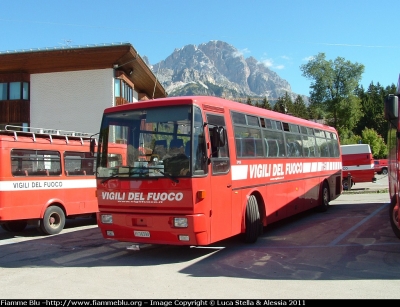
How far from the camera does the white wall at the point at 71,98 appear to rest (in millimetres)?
27125

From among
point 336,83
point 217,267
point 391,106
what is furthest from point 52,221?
point 336,83

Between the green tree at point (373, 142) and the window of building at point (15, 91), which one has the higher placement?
the window of building at point (15, 91)

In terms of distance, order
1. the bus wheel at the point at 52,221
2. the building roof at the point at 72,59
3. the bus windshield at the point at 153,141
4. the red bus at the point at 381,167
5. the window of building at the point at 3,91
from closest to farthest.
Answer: the bus windshield at the point at 153,141
the bus wheel at the point at 52,221
the building roof at the point at 72,59
the window of building at the point at 3,91
the red bus at the point at 381,167

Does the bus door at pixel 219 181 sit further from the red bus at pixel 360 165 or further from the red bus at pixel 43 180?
the red bus at pixel 360 165

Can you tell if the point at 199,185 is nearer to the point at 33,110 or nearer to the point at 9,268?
the point at 9,268

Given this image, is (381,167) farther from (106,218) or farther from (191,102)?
(106,218)

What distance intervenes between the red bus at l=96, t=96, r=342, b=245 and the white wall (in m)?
18.7

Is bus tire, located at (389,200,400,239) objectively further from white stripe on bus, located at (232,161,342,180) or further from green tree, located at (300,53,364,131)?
green tree, located at (300,53,364,131)

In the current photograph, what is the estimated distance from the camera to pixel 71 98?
2777 centimetres

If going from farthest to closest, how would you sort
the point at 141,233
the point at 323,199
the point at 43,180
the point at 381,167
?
the point at 381,167 < the point at 323,199 < the point at 43,180 < the point at 141,233

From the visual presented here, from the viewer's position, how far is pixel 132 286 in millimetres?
6305

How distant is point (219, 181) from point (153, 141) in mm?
1492

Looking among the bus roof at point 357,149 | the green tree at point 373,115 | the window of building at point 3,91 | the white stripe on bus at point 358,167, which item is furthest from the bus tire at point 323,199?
the green tree at point 373,115

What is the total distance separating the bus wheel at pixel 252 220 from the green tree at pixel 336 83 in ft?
160
